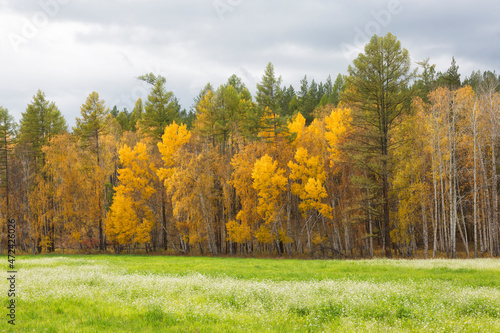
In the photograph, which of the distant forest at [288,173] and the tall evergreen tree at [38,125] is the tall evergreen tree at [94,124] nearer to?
the distant forest at [288,173]

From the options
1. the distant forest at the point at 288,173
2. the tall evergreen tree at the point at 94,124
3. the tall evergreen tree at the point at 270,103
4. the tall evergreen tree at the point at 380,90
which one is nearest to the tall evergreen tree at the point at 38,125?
the distant forest at the point at 288,173

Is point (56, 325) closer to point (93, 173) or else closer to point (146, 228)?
point (146, 228)

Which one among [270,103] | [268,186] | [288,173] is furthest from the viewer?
[270,103]

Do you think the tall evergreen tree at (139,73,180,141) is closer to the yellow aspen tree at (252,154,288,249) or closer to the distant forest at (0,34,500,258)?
the distant forest at (0,34,500,258)

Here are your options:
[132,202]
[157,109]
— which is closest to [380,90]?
[132,202]

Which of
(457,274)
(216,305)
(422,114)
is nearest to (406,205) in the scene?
(422,114)

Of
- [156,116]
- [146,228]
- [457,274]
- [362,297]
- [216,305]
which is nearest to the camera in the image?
[216,305]

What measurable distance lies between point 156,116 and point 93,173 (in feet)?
38.3

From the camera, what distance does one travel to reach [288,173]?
41656 millimetres

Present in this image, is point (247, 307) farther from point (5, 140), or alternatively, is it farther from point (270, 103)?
point (5, 140)

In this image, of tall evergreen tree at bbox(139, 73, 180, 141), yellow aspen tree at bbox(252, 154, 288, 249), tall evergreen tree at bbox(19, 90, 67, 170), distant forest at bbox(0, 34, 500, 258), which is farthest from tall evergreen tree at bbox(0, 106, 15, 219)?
yellow aspen tree at bbox(252, 154, 288, 249)

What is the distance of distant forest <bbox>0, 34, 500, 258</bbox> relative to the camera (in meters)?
31.6

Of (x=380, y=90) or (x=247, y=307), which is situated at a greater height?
(x=380, y=90)

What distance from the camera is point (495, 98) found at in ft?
110
